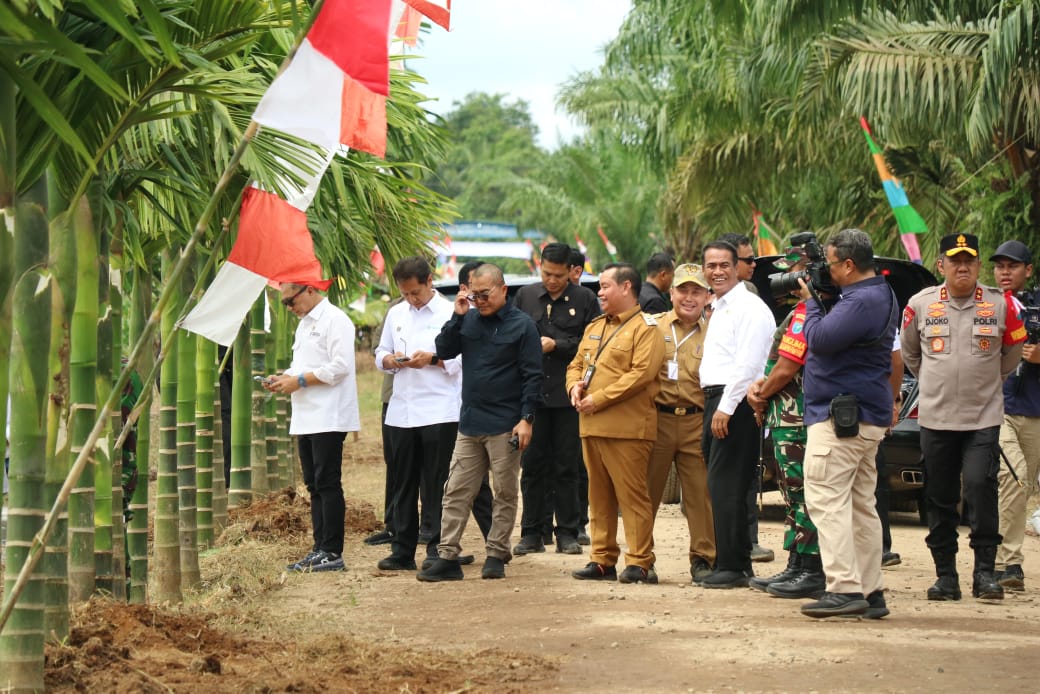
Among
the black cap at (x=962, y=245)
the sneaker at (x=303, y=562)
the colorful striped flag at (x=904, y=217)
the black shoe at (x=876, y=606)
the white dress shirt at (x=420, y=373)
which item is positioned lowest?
the sneaker at (x=303, y=562)

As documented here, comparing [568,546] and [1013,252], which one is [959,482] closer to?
[1013,252]

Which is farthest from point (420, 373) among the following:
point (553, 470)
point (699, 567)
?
point (699, 567)

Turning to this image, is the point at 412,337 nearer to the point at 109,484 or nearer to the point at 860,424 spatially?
the point at 109,484

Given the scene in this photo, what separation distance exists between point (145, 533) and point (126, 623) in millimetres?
2844

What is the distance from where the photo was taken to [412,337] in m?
10.2

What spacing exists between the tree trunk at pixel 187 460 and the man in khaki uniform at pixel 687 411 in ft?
9.82

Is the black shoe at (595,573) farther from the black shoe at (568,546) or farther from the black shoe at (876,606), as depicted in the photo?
the black shoe at (876,606)

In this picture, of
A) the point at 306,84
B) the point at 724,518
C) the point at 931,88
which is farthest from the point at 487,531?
the point at 931,88

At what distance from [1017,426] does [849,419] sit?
224 cm

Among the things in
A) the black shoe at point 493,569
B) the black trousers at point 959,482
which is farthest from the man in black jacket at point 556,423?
the black trousers at point 959,482

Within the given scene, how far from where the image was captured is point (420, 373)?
32.9 ft

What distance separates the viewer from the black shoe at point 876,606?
24.8 ft

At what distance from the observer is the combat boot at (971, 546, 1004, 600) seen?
8328 millimetres

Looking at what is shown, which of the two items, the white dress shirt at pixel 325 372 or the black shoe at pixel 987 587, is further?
the white dress shirt at pixel 325 372
